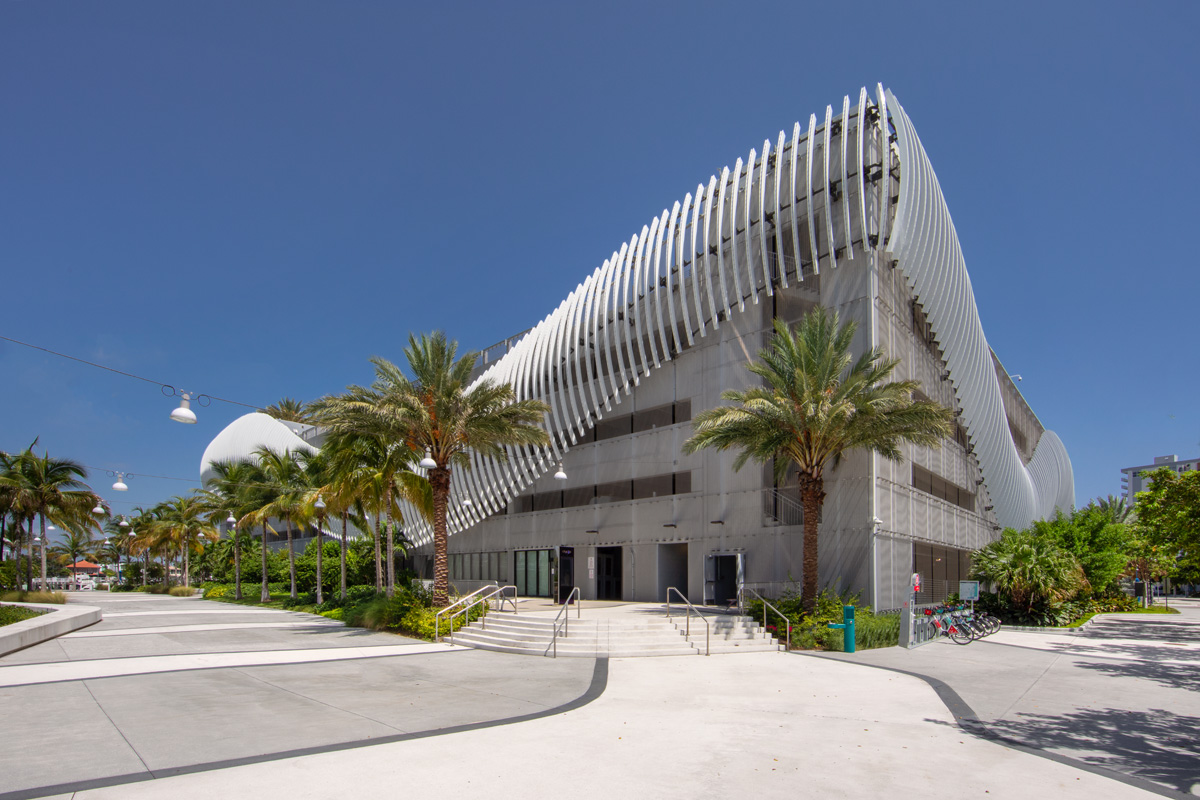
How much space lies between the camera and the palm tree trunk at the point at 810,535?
20844mm

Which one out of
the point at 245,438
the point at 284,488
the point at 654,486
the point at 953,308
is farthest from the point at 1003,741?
the point at 245,438

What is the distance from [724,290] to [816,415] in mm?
7061

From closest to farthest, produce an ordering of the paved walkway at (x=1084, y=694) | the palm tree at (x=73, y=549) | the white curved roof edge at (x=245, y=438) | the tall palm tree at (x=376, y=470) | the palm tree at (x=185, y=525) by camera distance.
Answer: the paved walkway at (x=1084, y=694) < the tall palm tree at (x=376, y=470) < the palm tree at (x=185, y=525) < the white curved roof edge at (x=245, y=438) < the palm tree at (x=73, y=549)

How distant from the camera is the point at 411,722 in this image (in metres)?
9.99

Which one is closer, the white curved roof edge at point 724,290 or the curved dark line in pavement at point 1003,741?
the curved dark line in pavement at point 1003,741

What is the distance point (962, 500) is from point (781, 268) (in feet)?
61.4

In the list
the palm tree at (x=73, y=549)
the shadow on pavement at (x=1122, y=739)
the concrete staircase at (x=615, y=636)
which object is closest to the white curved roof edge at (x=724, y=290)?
the concrete staircase at (x=615, y=636)

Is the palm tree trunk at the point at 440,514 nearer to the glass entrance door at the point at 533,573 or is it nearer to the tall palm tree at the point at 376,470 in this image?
the tall palm tree at the point at 376,470

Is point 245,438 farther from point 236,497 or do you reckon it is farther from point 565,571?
point 565,571

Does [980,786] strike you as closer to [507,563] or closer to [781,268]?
[781,268]

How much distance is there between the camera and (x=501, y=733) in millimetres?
9398

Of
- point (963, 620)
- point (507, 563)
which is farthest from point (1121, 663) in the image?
point (507, 563)

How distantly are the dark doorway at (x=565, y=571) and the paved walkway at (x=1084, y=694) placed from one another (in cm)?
1415

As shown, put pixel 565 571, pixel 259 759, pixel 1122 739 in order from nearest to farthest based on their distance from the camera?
pixel 259 759 < pixel 1122 739 < pixel 565 571
